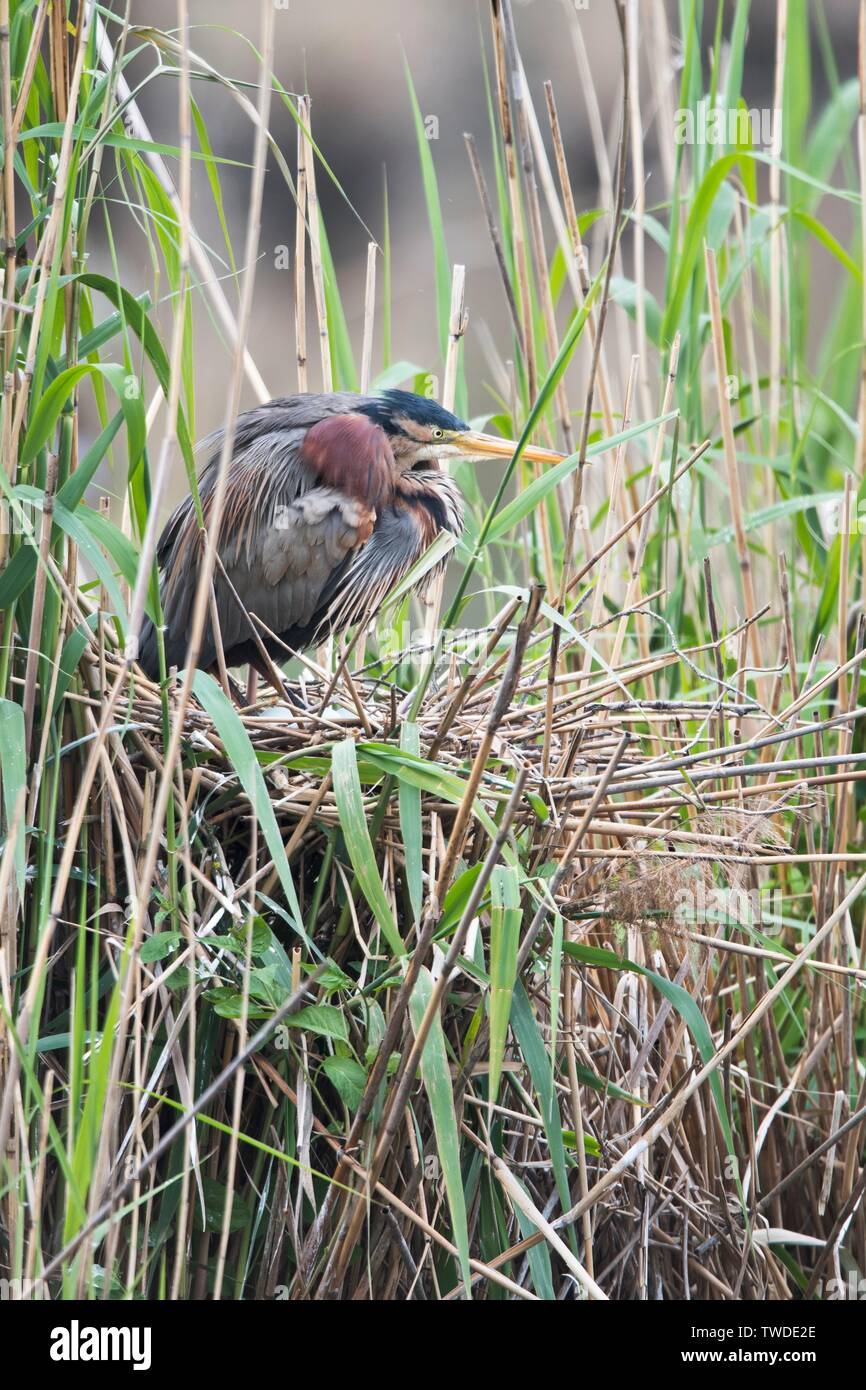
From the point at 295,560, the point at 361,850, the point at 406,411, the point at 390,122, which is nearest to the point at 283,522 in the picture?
the point at 295,560

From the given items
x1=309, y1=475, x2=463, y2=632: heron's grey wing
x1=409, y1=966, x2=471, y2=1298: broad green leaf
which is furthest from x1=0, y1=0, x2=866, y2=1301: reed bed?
x1=309, y1=475, x2=463, y2=632: heron's grey wing

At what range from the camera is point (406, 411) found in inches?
79.0

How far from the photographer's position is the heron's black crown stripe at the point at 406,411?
198 cm

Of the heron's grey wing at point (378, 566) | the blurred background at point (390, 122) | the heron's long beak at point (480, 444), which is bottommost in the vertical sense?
the heron's grey wing at point (378, 566)

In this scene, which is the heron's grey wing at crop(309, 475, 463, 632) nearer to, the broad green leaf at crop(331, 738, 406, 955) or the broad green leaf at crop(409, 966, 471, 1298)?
the broad green leaf at crop(331, 738, 406, 955)

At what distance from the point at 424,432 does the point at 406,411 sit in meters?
0.05

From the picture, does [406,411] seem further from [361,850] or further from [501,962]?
[501,962]

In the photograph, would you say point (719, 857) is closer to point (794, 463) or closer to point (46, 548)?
point (46, 548)

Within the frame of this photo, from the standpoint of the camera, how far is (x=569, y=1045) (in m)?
1.33

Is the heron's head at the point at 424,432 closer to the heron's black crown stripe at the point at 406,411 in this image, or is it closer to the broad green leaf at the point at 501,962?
the heron's black crown stripe at the point at 406,411

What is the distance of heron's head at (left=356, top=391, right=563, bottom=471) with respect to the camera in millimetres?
1998
